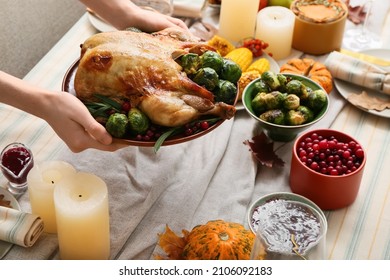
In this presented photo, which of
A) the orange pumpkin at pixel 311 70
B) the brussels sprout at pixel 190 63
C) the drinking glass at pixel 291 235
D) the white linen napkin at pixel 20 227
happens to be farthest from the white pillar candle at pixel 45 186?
the orange pumpkin at pixel 311 70

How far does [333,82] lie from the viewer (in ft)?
6.93

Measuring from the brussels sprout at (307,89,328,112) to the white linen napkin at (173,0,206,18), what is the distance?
68 cm

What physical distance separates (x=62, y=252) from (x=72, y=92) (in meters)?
0.42

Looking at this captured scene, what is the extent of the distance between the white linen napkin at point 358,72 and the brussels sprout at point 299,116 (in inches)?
12.6

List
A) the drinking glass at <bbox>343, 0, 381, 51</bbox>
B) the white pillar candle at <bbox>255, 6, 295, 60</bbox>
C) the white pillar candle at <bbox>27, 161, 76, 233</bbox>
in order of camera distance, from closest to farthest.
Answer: the white pillar candle at <bbox>27, 161, 76, 233</bbox>, the white pillar candle at <bbox>255, 6, 295, 60</bbox>, the drinking glass at <bbox>343, 0, 381, 51</bbox>

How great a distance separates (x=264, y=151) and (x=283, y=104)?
0.48 ft

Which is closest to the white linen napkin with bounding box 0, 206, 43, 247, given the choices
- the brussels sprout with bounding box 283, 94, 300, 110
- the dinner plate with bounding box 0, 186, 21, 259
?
the dinner plate with bounding box 0, 186, 21, 259

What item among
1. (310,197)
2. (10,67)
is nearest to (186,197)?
(310,197)

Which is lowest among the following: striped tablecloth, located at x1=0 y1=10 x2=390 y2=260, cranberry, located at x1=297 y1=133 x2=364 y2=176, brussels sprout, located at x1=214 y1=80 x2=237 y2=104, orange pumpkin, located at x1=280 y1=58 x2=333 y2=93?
striped tablecloth, located at x1=0 y1=10 x2=390 y2=260

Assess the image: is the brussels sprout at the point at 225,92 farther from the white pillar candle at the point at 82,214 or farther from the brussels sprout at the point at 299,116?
the white pillar candle at the point at 82,214

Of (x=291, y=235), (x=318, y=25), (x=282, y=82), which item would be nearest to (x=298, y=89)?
(x=282, y=82)

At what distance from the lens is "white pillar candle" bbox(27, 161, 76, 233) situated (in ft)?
5.02

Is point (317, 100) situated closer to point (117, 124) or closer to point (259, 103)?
point (259, 103)

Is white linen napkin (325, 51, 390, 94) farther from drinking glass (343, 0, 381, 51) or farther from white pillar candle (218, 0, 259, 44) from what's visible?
white pillar candle (218, 0, 259, 44)
